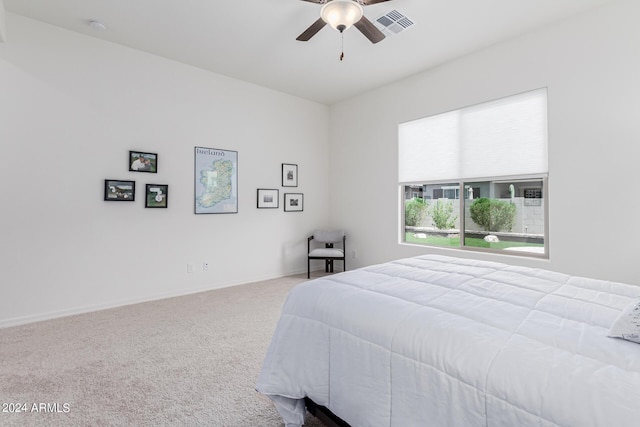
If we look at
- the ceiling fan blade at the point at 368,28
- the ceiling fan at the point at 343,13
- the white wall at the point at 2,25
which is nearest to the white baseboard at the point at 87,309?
the white wall at the point at 2,25

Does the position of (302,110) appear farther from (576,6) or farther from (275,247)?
(576,6)

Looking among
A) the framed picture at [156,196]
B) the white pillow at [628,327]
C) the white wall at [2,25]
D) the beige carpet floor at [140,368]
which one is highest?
the white wall at [2,25]

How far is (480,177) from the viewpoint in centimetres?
382

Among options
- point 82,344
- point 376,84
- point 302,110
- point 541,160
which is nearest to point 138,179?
point 82,344

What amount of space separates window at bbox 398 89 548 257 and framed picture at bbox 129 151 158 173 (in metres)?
3.41

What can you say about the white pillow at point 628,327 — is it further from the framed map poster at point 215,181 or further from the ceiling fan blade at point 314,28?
the framed map poster at point 215,181

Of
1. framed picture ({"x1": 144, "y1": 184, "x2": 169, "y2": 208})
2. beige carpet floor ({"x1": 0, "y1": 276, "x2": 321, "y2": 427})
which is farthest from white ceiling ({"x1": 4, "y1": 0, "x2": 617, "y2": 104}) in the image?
beige carpet floor ({"x1": 0, "y1": 276, "x2": 321, "y2": 427})

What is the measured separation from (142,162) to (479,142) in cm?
420

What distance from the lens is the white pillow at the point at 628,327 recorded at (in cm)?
98

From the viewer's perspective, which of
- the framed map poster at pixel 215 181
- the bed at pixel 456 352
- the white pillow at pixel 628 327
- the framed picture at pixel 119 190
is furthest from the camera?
the framed map poster at pixel 215 181

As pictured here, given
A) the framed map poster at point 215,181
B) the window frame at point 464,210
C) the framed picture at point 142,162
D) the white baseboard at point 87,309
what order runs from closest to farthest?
1. the white baseboard at point 87,309
2. the window frame at point 464,210
3. the framed picture at point 142,162
4. the framed map poster at point 215,181

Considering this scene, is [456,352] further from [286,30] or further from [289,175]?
[289,175]

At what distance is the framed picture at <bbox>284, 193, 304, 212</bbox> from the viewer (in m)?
5.18

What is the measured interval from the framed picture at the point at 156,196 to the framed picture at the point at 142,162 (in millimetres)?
210
